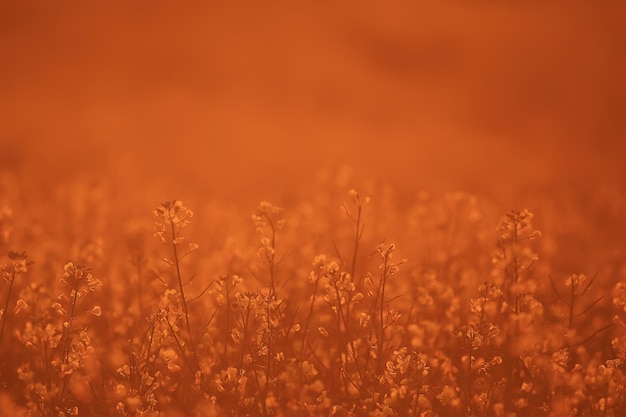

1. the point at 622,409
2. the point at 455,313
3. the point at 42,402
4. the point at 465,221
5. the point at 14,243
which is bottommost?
the point at 42,402

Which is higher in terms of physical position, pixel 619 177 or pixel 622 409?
pixel 619 177

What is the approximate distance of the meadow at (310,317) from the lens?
3.53 meters

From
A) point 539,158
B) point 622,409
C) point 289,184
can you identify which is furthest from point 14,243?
point 539,158

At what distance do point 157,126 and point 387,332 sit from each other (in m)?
8.59

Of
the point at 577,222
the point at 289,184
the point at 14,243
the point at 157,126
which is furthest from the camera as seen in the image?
the point at 157,126

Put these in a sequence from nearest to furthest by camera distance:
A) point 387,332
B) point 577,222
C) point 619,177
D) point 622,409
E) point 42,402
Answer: point 42,402 → point 622,409 → point 387,332 → point 577,222 → point 619,177

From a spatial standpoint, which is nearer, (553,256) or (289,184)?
(553,256)

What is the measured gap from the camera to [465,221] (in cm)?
691

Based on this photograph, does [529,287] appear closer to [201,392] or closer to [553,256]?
[201,392]

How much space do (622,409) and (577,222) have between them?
401 centimetres

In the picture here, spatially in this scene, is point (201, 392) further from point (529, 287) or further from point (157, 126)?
point (157, 126)

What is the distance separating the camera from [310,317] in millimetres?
4133

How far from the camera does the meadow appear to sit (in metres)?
3.53

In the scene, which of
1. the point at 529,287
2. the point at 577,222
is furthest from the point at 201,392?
the point at 577,222
